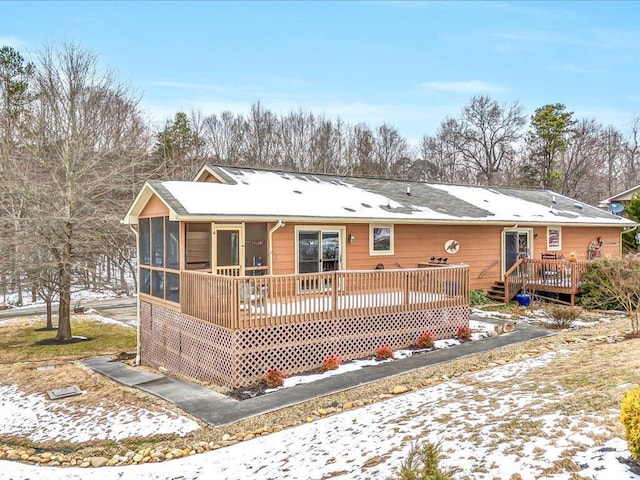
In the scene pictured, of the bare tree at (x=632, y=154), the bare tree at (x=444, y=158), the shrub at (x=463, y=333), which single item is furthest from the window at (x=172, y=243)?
the bare tree at (x=632, y=154)

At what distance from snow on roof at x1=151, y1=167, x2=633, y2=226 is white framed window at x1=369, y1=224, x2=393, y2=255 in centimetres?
47

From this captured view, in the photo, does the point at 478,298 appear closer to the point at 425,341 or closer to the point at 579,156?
the point at 425,341

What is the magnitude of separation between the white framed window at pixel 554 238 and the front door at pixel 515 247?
44.7 inches

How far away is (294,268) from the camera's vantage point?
12.5m

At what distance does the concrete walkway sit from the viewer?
7.68 metres

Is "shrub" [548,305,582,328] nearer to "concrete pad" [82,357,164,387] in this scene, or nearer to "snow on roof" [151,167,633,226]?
"snow on roof" [151,167,633,226]

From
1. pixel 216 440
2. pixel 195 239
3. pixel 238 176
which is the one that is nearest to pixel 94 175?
pixel 238 176

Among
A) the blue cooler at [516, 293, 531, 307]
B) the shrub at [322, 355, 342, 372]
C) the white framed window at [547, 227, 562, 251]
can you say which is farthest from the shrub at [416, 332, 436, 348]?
the white framed window at [547, 227, 562, 251]

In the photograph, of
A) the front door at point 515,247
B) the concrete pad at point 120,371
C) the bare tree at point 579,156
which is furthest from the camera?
the bare tree at point 579,156

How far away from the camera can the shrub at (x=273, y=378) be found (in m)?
8.78

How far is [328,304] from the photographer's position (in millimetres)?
10133

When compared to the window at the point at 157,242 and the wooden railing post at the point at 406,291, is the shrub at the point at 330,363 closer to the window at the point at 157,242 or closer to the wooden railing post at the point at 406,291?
the wooden railing post at the point at 406,291

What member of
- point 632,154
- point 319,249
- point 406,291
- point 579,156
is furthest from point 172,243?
point 632,154

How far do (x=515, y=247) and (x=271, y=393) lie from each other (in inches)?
506
